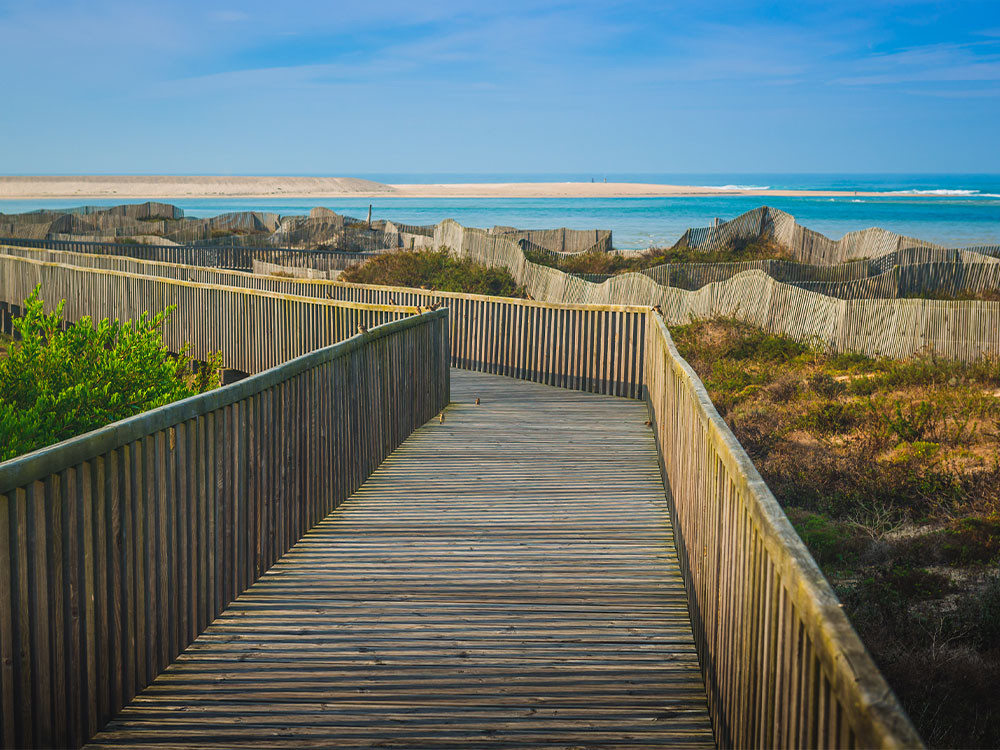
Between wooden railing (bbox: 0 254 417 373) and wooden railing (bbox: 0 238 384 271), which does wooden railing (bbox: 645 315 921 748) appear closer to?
wooden railing (bbox: 0 254 417 373)

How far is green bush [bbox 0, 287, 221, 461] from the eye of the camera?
7.05 meters

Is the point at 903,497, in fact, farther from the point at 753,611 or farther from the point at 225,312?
the point at 225,312

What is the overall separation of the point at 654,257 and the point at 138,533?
32.1 meters

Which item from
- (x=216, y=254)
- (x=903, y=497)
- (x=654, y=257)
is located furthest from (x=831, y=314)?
(x=216, y=254)

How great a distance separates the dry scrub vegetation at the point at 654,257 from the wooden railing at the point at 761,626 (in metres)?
27.4

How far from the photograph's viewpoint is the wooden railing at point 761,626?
1847 millimetres

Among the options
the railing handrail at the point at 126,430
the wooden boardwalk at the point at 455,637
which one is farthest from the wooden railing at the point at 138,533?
the wooden boardwalk at the point at 455,637

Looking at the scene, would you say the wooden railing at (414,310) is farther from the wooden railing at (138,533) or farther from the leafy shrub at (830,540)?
the wooden railing at (138,533)

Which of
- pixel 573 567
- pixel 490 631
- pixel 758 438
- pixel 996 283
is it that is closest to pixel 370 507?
pixel 573 567

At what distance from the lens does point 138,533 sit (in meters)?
3.80

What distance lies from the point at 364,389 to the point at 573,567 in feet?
9.49

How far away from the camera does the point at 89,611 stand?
344 cm

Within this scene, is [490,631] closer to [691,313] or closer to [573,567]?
[573,567]

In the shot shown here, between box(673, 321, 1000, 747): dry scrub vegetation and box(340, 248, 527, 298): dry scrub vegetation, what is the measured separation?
1106 centimetres
